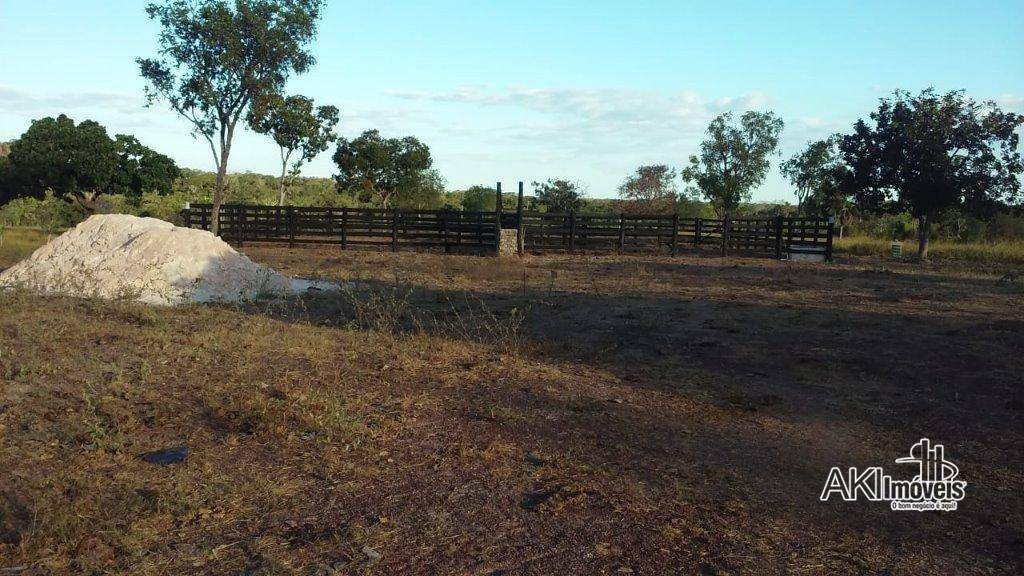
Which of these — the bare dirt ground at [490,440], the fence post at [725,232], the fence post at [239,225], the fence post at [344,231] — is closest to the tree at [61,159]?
the fence post at [239,225]

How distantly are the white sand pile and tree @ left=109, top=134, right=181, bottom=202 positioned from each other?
1908 cm

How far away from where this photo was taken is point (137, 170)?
32.2 metres

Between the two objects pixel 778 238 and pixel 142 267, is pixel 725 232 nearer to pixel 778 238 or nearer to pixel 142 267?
pixel 778 238

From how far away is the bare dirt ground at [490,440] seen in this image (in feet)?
13.2

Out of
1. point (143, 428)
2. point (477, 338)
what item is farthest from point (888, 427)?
point (143, 428)

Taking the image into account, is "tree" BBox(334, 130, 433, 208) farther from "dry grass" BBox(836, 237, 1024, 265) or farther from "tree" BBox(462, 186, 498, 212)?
"dry grass" BBox(836, 237, 1024, 265)

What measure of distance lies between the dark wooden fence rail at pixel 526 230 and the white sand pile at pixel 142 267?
1225 cm

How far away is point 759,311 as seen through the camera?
1275cm

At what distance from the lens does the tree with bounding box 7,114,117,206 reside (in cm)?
3062

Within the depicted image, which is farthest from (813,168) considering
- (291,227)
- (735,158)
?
(291,227)

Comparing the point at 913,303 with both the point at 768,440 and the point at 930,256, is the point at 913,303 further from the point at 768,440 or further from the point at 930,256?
the point at 930,256

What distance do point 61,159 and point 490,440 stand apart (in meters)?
31.3

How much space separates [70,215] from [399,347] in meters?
32.3

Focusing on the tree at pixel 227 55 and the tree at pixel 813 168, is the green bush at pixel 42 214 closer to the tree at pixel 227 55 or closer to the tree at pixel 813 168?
the tree at pixel 227 55
